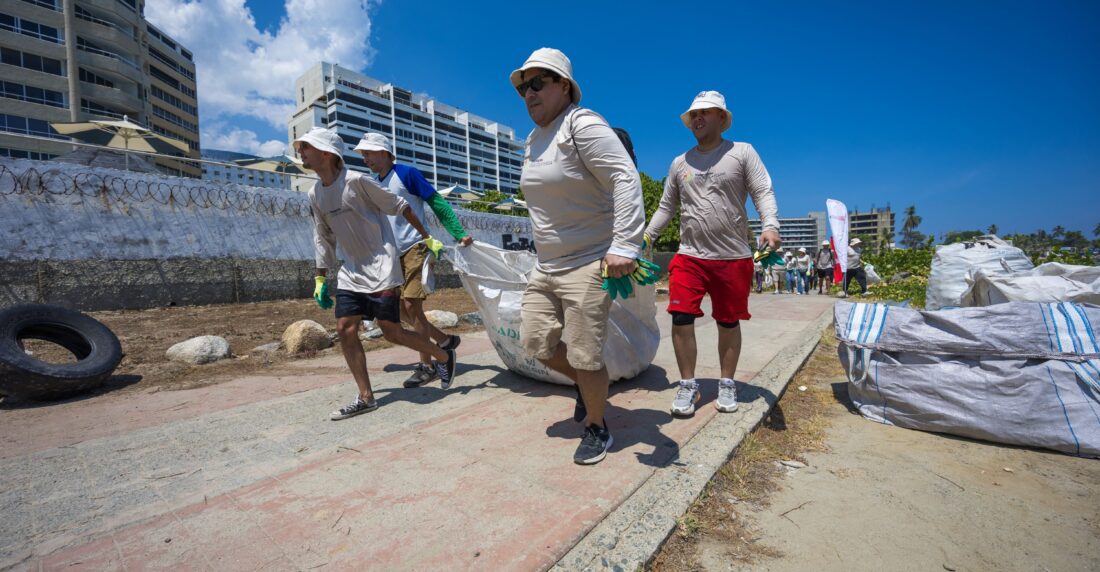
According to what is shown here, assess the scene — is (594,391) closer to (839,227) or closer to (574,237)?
(574,237)

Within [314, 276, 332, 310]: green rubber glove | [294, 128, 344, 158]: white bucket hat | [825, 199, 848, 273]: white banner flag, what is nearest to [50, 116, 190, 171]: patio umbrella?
[314, 276, 332, 310]: green rubber glove

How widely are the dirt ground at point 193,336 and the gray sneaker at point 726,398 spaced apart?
383 centimetres

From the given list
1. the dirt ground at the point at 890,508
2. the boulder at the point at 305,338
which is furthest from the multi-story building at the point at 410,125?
the dirt ground at the point at 890,508

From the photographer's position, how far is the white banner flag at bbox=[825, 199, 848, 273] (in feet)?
35.5

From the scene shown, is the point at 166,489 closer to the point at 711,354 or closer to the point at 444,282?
the point at 711,354

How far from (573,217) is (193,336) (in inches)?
227

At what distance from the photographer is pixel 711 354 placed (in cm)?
445

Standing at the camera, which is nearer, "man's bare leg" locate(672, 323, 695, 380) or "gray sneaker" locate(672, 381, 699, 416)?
"gray sneaker" locate(672, 381, 699, 416)

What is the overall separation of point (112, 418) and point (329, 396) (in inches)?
51.1

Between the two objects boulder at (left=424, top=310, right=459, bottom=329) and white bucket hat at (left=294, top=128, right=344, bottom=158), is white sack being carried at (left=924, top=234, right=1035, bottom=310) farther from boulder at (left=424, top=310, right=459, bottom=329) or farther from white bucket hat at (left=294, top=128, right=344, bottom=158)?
boulder at (left=424, top=310, right=459, bottom=329)

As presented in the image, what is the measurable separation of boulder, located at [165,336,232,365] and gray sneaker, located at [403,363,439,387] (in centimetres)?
243

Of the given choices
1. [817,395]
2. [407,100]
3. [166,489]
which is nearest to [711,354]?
[817,395]

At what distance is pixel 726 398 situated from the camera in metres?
2.85

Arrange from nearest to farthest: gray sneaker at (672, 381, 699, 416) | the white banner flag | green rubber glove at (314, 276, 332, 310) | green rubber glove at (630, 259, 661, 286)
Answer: green rubber glove at (630, 259, 661, 286), gray sneaker at (672, 381, 699, 416), green rubber glove at (314, 276, 332, 310), the white banner flag
